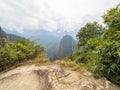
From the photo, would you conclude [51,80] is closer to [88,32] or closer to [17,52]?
[17,52]

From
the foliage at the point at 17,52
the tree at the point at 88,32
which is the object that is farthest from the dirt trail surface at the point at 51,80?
the tree at the point at 88,32

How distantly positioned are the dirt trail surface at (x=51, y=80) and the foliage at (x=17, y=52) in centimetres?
88

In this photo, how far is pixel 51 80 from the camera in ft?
14.7

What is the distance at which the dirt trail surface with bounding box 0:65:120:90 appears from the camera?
13.9 feet

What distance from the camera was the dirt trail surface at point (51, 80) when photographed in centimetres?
425

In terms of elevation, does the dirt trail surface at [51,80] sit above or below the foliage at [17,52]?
below

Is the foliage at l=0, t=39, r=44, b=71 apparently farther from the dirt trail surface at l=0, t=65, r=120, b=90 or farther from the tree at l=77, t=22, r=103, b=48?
the tree at l=77, t=22, r=103, b=48

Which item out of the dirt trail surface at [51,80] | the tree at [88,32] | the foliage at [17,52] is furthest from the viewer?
the tree at [88,32]

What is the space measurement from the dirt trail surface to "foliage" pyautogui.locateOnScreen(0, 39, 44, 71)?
2.87 feet

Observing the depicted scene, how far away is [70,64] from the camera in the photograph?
18.8 feet

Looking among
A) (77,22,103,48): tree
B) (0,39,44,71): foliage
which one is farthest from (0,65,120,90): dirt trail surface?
(77,22,103,48): tree

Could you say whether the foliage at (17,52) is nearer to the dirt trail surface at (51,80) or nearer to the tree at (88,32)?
the dirt trail surface at (51,80)

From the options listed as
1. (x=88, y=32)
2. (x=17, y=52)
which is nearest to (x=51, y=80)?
(x=17, y=52)

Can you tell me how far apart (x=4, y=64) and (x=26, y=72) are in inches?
53.1
